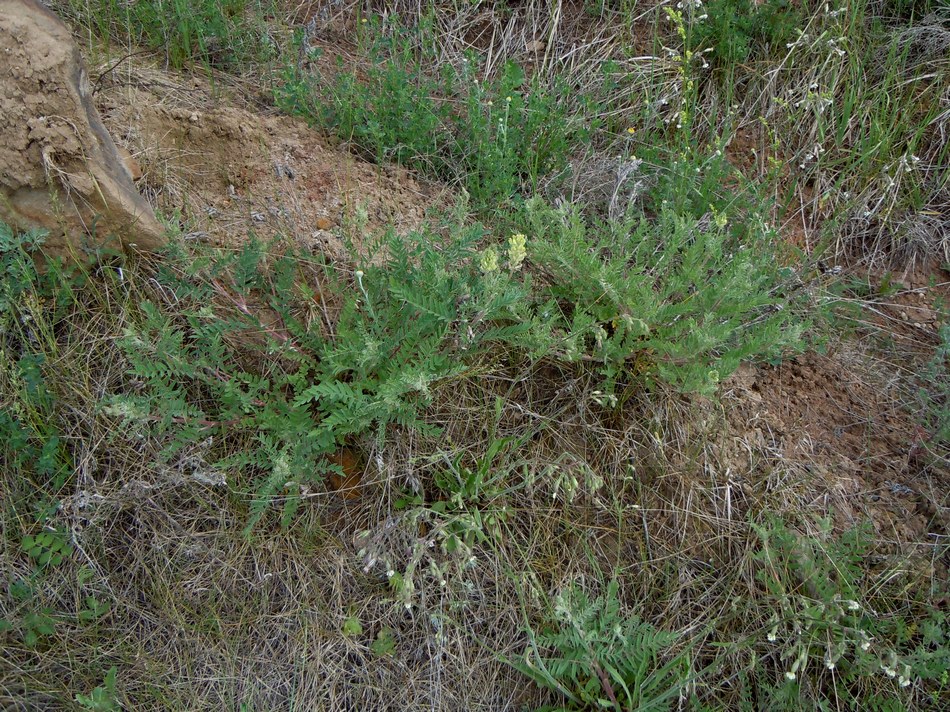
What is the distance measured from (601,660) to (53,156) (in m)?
2.37

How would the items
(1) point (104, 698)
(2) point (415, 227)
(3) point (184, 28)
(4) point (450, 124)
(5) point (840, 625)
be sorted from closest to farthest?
(1) point (104, 698) → (5) point (840, 625) → (2) point (415, 227) → (3) point (184, 28) → (4) point (450, 124)

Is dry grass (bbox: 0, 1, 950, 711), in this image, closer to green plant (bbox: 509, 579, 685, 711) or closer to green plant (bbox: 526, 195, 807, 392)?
green plant (bbox: 509, 579, 685, 711)

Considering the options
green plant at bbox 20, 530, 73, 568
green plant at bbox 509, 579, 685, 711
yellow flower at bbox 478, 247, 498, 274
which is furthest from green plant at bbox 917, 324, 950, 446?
green plant at bbox 20, 530, 73, 568

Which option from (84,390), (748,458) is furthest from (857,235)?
(84,390)

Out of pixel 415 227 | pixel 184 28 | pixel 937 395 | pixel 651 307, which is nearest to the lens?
pixel 651 307

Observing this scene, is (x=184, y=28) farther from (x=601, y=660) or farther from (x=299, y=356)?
(x=601, y=660)

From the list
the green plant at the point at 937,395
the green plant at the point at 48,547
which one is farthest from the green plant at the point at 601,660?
the green plant at the point at 48,547

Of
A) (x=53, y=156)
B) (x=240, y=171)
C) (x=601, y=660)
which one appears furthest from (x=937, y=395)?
(x=53, y=156)

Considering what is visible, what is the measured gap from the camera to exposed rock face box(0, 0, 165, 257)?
2.39 meters

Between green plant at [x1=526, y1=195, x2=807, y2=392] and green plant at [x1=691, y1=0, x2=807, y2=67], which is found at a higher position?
green plant at [x1=691, y1=0, x2=807, y2=67]

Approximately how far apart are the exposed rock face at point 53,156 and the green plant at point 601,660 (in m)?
1.90

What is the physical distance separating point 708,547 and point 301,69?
106 inches

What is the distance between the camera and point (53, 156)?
7.86ft

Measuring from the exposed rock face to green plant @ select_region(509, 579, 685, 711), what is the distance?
1899mm
